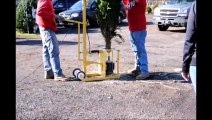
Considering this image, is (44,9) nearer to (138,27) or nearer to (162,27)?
(138,27)

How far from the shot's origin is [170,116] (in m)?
5.95

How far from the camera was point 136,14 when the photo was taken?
8281 millimetres

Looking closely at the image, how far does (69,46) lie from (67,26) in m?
9.42

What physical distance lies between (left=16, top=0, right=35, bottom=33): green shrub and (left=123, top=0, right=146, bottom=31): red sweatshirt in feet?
39.8

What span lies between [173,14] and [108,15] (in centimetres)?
1171

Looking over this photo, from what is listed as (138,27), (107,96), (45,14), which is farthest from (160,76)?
(45,14)

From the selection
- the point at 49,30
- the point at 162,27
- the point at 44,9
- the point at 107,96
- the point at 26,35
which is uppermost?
the point at 44,9

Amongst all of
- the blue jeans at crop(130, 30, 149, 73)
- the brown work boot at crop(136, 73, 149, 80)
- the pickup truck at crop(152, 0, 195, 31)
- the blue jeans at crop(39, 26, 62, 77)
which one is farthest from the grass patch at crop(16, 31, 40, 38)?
the brown work boot at crop(136, 73, 149, 80)

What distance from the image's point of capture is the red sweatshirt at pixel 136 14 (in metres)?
8.24

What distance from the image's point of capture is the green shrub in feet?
64.2
